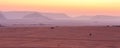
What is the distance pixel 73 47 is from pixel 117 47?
14.4 feet

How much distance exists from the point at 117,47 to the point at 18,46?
9867mm

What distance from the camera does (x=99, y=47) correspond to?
38.5m

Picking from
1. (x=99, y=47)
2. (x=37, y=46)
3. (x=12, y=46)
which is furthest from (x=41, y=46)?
(x=99, y=47)

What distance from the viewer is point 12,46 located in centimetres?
3941

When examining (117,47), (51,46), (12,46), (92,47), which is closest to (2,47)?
(12,46)

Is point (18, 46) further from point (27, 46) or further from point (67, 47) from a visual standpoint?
point (67, 47)

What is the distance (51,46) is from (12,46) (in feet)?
13.2

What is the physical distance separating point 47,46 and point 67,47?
2397 mm

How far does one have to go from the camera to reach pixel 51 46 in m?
38.7

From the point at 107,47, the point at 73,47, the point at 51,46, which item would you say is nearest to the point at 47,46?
the point at 51,46

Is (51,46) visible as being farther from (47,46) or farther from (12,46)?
(12,46)

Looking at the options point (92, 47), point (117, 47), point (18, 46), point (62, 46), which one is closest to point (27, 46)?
point (18, 46)

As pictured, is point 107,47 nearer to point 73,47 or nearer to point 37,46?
point 73,47

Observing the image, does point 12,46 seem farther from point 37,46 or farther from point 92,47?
point 92,47
